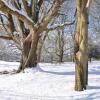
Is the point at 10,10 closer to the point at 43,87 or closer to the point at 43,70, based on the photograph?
the point at 43,87

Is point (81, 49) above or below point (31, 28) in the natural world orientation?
below

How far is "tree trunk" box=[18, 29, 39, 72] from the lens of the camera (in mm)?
12834

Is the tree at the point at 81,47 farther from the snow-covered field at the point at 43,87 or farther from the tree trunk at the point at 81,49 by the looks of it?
the snow-covered field at the point at 43,87

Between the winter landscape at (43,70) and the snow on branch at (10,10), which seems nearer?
the winter landscape at (43,70)

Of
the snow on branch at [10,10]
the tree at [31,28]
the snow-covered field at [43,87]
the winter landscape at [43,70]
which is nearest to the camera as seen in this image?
the snow-covered field at [43,87]

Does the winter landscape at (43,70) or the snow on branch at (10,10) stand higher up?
the snow on branch at (10,10)

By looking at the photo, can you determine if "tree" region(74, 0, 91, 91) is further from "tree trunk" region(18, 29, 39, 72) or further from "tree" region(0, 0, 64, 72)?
"tree trunk" region(18, 29, 39, 72)

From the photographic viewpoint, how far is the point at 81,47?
874 centimetres

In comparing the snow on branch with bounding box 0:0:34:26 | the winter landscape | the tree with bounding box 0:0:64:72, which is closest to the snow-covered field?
the winter landscape

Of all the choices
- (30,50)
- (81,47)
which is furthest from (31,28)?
(81,47)

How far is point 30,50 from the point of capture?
42.8 feet

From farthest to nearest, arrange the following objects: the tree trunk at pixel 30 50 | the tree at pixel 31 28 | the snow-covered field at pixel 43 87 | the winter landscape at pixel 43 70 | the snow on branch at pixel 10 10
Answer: the tree trunk at pixel 30 50, the tree at pixel 31 28, the snow on branch at pixel 10 10, the winter landscape at pixel 43 70, the snow-covered field at pixel 43 87

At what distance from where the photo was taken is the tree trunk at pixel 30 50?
42.1 ft

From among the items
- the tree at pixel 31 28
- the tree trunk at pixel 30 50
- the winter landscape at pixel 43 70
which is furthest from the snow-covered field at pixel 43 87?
the tree at pixel 31 28
